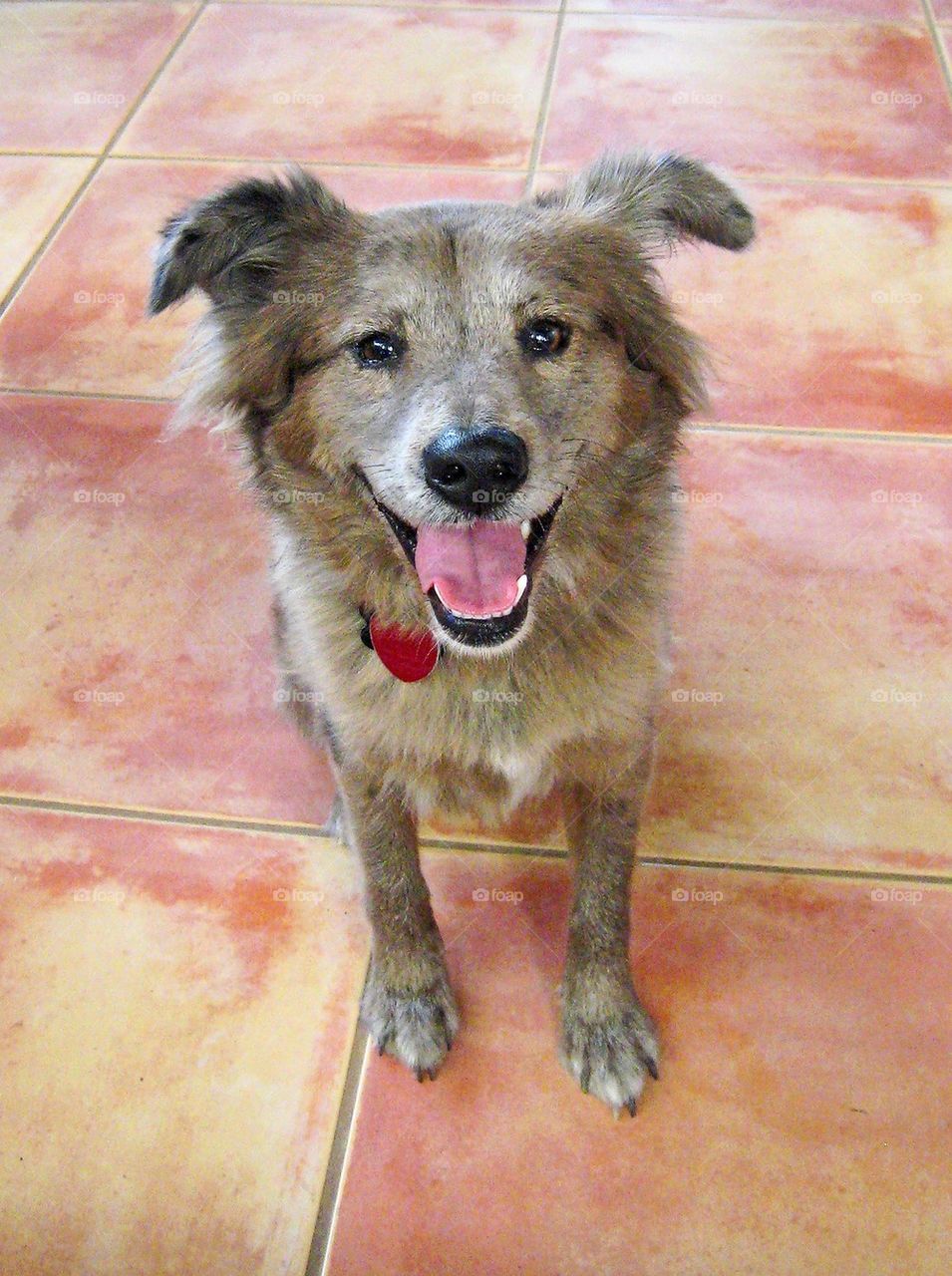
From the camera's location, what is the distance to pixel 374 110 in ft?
11.5

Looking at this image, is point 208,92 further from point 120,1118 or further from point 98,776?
point 120,1118

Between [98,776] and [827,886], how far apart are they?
4.19 ft

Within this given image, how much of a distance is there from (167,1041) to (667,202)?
1.43m

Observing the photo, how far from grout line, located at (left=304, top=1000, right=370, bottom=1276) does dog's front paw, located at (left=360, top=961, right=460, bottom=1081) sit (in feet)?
0.12

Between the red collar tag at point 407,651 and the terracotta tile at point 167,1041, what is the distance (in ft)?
1.60

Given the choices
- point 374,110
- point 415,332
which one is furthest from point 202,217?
point 374,110

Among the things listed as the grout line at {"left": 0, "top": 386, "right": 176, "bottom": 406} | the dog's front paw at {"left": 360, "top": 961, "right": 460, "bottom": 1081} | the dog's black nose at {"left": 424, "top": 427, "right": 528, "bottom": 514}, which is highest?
the dog's black nose at {"left": 424, "top": 427, "right": 528, "bottom": 514}

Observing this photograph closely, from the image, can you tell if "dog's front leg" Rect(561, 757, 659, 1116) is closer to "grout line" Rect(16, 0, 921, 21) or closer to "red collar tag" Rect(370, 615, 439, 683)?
"red collar tag" Rect(370, 615, 439, 683)

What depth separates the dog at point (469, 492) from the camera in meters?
1.48

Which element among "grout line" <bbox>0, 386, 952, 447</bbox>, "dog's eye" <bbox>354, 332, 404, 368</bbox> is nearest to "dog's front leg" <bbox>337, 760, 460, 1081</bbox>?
"dog's eye" <bbox>354, 332, 404, 368</bbox>

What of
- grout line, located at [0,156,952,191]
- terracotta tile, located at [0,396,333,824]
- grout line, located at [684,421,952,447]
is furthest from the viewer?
grout line, located at [0,156,952,191]

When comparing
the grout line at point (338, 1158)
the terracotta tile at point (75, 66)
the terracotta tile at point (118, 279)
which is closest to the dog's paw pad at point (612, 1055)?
the grout line at point (338, 1158)

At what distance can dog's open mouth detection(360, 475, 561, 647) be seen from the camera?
1475 mm

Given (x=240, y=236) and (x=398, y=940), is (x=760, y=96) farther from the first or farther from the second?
(x=398, y=940)
